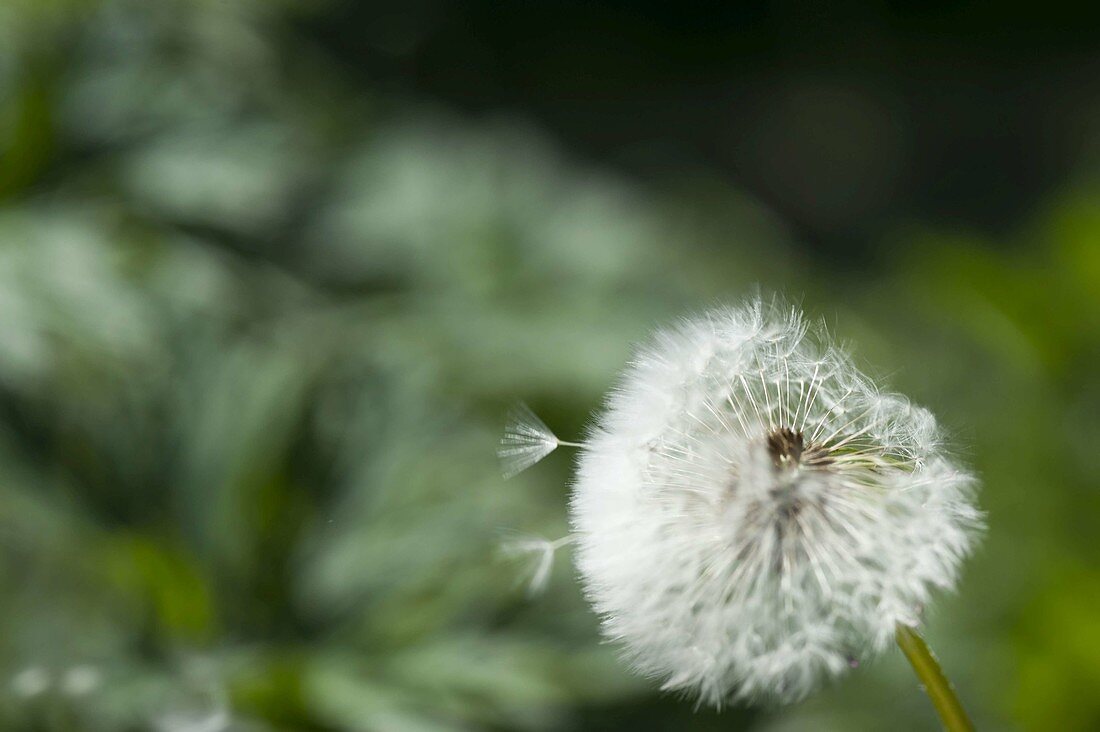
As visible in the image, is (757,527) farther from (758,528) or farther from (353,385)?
(353,385)

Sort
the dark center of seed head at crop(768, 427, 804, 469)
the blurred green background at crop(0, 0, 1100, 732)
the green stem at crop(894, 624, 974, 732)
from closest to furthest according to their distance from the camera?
the green stem at crop(894, 624, 974, 732) < the dark center of seed head at crop(768, 427, 804, 469) < the blurred green background at crop(0, 0, 1100, 732)

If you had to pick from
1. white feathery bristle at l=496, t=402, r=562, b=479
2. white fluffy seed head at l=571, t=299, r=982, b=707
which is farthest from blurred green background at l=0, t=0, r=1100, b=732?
white feathery bristle at l=496, t=402, r=562, b=479

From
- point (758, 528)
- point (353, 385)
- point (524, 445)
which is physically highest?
point (353, 385)

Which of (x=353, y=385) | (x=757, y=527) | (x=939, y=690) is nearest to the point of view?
(x=939, y=690)

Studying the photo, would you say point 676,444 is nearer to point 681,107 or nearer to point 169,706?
point 169,706

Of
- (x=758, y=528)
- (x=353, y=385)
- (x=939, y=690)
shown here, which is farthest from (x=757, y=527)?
(x=353, y=385)

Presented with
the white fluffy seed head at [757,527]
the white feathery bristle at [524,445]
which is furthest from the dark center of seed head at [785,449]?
the white feathery bristle at [524,445]

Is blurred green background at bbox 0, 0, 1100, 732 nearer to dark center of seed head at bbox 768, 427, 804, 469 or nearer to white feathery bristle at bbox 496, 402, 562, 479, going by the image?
dark center of seed head at bbox 768, 427, 804, 469

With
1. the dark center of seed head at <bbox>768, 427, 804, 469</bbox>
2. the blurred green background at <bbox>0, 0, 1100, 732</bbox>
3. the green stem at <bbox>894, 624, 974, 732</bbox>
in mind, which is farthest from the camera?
the blurred green background at <bbox>0, 0, 1100, 732</bbox>
